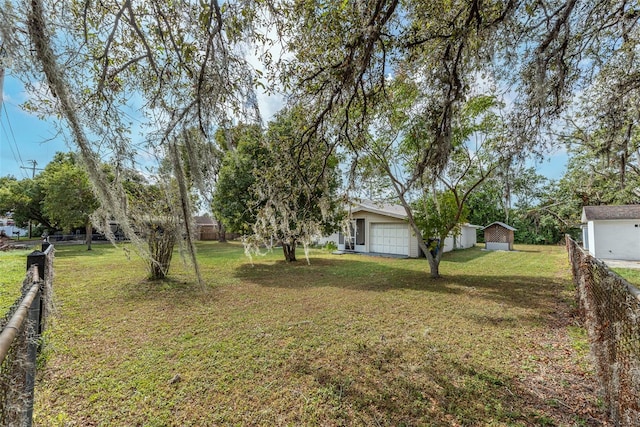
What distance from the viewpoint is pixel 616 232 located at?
11.8 meters

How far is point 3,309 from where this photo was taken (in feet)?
14.8

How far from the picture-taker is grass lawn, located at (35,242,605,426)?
2.41 m

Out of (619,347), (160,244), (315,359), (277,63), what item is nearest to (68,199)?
(160,244)

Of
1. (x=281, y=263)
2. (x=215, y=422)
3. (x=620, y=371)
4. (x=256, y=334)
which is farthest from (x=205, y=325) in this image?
(x=281, y=263)

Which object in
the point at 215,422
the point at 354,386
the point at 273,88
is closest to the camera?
the point at 215,422

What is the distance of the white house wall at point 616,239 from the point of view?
11508 mm

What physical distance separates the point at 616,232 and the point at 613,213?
2.67 feet

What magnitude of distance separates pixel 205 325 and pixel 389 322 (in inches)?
117

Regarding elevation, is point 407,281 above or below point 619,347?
below

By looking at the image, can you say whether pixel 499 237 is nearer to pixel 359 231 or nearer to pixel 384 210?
pixel 384 210

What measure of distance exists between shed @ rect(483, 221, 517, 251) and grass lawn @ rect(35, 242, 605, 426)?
42.2ft

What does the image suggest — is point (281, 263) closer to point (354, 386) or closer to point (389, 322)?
point (389, 322)

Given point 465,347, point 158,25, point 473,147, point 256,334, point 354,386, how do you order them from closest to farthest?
point 158,25 < point 354,386 < point 465,347 < point 256,334 < point 473,147

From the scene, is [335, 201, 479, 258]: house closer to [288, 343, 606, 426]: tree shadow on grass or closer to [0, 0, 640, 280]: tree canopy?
[0, 0, 640, 280]: tree canopy
